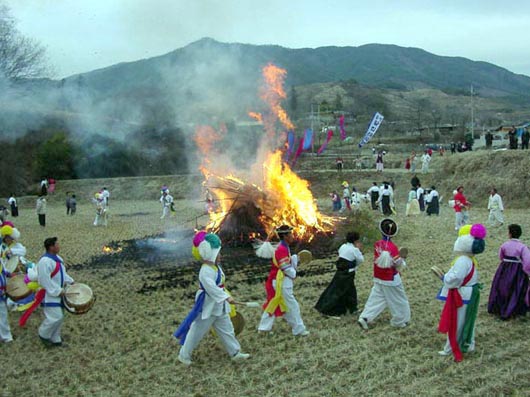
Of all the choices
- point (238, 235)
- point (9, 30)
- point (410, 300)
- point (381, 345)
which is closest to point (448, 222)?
point (238, 235)

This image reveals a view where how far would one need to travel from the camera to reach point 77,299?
7.66 m

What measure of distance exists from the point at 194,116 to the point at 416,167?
16.1m

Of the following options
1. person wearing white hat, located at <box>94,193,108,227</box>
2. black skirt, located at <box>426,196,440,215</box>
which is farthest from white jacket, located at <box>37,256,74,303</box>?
black skirt, located at <box>426,196,440,215</box>

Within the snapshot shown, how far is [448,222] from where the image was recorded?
19.8 m

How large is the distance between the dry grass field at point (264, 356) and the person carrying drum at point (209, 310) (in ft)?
0.74

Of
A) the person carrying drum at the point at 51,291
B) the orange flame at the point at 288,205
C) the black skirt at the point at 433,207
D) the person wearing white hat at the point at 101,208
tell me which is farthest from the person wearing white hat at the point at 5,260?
the black skirt at the point at 433,207

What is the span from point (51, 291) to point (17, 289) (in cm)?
119

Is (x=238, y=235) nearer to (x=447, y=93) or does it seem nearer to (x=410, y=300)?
(x=410, y=300)

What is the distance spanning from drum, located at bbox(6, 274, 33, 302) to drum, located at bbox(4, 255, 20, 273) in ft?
2.00

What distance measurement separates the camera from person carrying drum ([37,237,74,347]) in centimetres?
742

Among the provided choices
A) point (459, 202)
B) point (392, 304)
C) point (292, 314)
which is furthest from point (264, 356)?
point (459, 202)

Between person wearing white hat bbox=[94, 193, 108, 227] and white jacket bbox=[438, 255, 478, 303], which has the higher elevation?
white jacket bbox=[438, 255, 478, 303]

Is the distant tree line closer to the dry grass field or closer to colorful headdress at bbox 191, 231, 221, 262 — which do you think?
the dry grass field

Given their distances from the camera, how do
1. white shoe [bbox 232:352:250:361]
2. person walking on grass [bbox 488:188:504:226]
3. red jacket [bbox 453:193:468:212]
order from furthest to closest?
person walking on grass [bbox 488:188:504:226] → red jacket [bbox 453:193:468:212] → white shoe [bbox 232:352:250:361]
